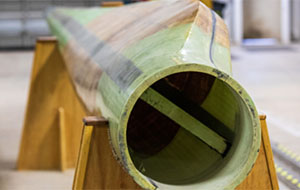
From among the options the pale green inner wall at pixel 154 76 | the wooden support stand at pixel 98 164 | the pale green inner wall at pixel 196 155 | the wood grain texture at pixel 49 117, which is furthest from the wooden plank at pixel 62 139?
the wooden support stand at pixel 98 164

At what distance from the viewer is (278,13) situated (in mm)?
10547

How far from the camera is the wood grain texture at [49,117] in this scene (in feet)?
12.1

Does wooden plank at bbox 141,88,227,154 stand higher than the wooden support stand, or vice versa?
wooden plank at bbox 141,88,227,154

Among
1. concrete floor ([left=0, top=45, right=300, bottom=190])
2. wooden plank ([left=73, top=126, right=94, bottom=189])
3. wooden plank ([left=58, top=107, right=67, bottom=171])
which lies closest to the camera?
wooden plank ([left=73, top=126, right=94, bottom=189])

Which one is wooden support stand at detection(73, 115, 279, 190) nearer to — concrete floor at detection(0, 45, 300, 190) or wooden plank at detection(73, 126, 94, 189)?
wooden plank at detection(73, 126, 94, 189)

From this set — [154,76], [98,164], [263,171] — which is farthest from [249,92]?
[154,76]

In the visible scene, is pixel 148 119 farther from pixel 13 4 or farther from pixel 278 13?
pixel 13 4

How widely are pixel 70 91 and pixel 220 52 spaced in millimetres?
2302

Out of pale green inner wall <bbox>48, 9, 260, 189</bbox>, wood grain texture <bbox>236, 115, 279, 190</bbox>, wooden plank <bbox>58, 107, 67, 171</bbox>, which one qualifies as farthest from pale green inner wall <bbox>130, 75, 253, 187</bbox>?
wooden plank <bbox>58, 107, 67, 171</bbox>

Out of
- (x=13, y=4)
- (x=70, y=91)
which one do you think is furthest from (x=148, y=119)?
(x=13, y=4)

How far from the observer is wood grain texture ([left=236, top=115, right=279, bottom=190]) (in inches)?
64.2

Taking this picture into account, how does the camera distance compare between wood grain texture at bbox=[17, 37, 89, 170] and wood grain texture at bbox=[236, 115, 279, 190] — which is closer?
wood grain texture at bbox=[236, 115, 279, 190]

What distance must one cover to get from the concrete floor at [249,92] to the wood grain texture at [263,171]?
129 cm

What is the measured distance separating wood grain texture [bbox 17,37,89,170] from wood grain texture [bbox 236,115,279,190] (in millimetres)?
2184
